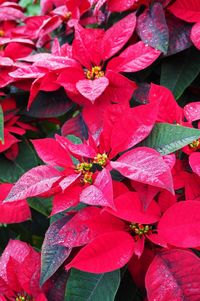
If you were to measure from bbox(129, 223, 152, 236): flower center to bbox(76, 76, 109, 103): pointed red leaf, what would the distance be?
0.66ft

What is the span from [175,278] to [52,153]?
229mm

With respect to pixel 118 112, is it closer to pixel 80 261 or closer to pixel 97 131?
pixel 97 131

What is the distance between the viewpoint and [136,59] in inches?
30.4

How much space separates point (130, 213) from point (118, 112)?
151mm

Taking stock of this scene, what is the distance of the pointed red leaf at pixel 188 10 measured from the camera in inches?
31.2

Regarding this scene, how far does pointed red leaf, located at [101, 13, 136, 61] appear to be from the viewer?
2.63 feet

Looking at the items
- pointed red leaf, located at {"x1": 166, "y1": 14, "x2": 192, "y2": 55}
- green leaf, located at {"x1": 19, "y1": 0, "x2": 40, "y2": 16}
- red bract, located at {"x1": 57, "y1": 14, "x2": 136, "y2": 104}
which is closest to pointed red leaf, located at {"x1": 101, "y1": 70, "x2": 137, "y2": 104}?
red bract, located at {"x1": 57, "y1": 14, "x2": 136, "y2": 104}

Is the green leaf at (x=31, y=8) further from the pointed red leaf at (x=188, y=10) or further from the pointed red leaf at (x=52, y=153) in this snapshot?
the pointed red leaf at (x=52, y=153)

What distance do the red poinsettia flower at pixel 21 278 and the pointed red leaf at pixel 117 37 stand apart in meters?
0.35

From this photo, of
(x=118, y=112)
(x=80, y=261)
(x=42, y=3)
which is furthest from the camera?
(x=42, y=3)

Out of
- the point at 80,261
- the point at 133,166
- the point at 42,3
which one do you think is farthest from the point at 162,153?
the point at 42,3

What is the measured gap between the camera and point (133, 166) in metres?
0.58

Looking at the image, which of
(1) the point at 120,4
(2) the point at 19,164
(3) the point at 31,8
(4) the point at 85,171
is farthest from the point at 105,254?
(3) the point at 31,8

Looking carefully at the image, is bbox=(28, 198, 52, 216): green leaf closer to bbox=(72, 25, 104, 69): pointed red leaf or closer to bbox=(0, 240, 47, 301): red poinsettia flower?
bbox=(0, 240, 47, 301): red poinsettia flower
